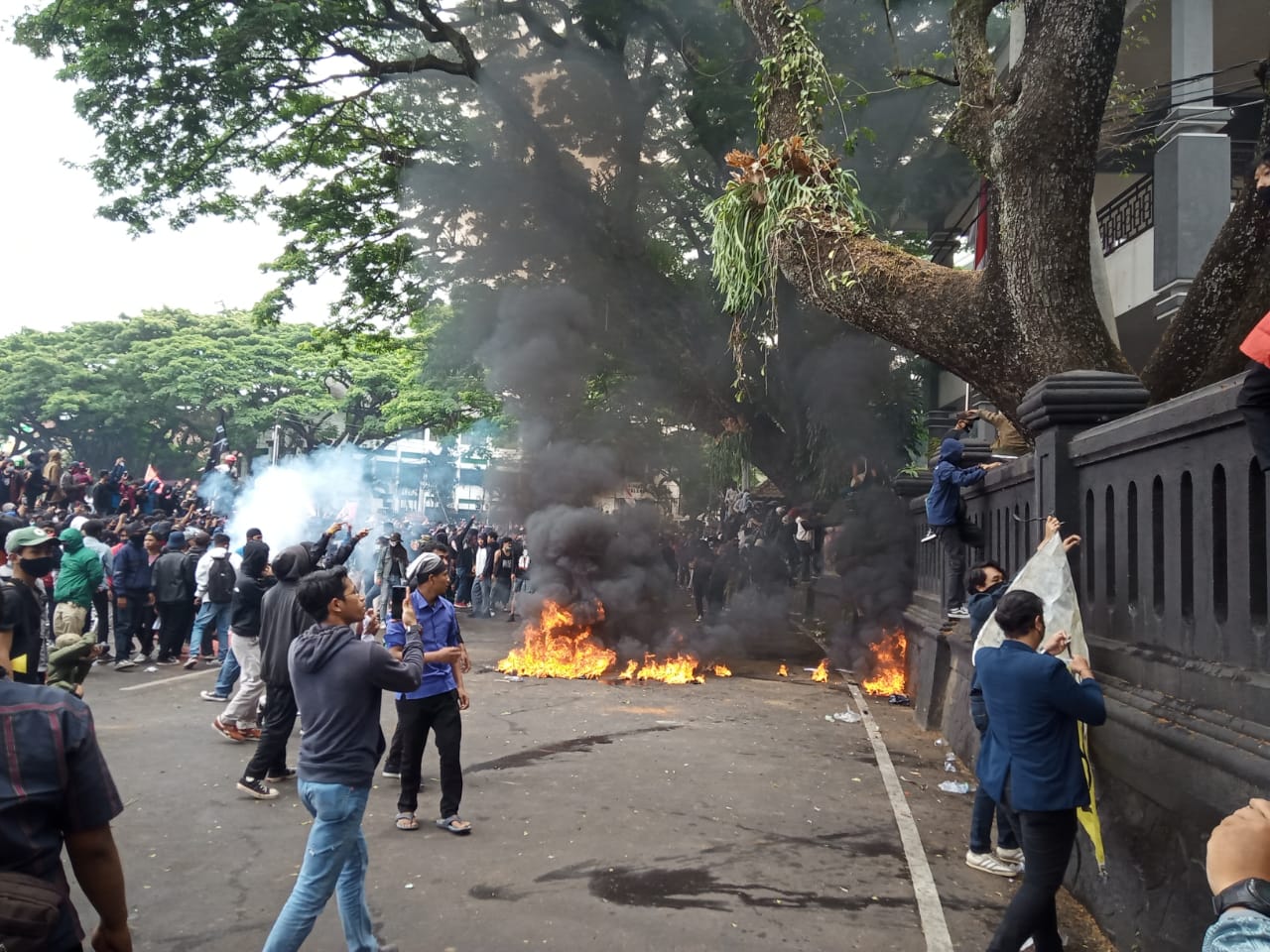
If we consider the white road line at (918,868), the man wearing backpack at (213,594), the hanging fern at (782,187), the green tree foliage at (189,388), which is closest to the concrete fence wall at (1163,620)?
the white road line at (918,868)

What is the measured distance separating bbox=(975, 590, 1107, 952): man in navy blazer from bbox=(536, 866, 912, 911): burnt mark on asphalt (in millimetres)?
1051

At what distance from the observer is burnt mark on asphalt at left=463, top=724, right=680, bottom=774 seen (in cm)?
694

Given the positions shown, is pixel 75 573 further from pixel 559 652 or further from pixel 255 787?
pixel 559 652

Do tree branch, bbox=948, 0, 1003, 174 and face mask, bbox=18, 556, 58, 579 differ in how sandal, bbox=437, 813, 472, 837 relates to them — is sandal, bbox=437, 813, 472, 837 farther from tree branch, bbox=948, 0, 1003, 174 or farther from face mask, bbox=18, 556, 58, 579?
tree branch, bbox=948, 0, 1003, 174

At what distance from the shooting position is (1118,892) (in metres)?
4.04

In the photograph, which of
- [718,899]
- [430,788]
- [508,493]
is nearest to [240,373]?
[508,493]

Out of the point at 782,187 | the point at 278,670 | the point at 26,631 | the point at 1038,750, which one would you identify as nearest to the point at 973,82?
the point at 782,187

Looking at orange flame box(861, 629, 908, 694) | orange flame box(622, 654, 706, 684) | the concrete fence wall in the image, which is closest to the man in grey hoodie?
the concrete fence wall

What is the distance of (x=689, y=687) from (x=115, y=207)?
10840 millimetres

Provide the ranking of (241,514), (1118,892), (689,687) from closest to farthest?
(1118,892), (689,687), (241,514)

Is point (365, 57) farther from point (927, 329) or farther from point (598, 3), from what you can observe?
point (927, 329)

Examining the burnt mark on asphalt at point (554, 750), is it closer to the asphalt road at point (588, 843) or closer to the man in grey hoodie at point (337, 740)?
the asphalt road at point (588, 843)

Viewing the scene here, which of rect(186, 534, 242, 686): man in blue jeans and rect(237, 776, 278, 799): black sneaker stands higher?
rect(186, 534, 242, 686): man in blue jeans

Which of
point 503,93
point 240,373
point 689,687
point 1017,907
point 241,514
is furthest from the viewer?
point 240,373
